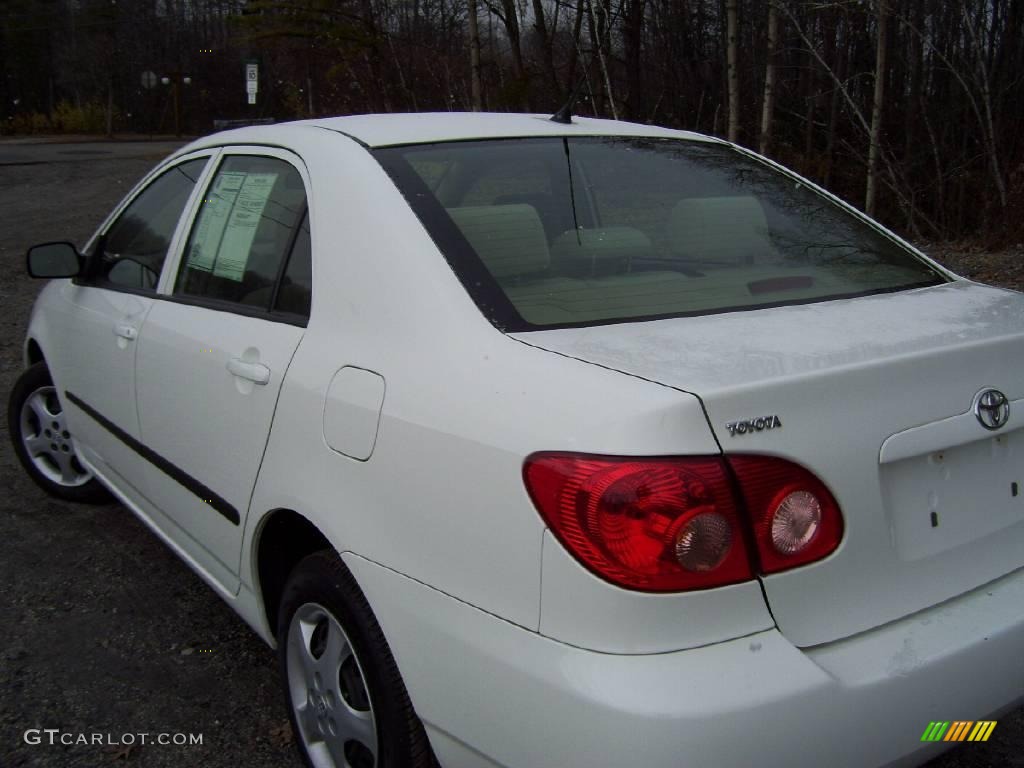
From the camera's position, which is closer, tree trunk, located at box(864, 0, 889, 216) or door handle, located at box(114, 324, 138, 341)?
door handle, located at box(114, 324, 138, 341)

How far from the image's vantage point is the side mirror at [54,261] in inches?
141

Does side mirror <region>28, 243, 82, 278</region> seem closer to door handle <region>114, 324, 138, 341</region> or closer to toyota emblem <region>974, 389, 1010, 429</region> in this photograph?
door handle <region>114, 324, 138, 341</region>

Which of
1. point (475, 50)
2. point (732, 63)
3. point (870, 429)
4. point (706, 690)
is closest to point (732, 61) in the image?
point (732, 63)

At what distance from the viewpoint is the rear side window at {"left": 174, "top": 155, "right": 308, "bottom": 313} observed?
101 inches

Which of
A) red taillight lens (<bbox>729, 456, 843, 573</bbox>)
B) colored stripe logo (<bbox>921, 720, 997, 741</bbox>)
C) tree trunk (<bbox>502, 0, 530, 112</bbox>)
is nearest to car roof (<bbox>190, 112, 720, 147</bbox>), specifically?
red taillight lens (<bbox>729, 456, 843, 573</bbox>)

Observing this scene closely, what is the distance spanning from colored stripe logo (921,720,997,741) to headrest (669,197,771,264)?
3.88ft

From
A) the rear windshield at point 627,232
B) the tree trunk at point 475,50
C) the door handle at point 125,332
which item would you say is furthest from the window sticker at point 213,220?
the tree trunk at point 475,50

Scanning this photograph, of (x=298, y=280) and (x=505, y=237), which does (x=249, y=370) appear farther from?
(x=505, y=237)

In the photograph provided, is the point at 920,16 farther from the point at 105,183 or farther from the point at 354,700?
the point at 105,183

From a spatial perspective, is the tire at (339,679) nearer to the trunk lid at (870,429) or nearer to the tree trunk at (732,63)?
the trunk lid at (870,429)

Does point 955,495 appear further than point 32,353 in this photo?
No

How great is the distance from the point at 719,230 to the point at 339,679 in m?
1.48

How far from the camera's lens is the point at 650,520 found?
62.1 inches

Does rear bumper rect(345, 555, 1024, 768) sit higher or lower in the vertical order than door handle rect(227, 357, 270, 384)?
lower
